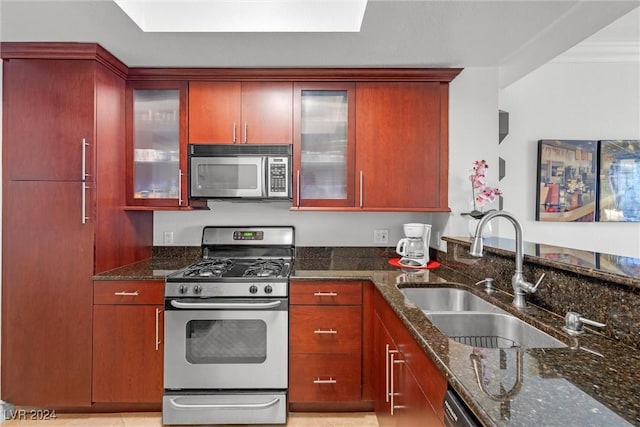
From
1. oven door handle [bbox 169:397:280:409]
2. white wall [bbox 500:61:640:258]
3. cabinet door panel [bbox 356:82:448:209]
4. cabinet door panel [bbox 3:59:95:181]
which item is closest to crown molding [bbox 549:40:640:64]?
white wall [bbox 500:61:640:258]

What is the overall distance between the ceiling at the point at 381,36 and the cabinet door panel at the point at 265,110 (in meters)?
0.15

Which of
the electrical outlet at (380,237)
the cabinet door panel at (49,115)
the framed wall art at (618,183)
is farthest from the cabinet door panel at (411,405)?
the framed wall art at (618,183)

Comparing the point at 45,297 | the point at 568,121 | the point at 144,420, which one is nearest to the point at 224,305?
the point at 144,420

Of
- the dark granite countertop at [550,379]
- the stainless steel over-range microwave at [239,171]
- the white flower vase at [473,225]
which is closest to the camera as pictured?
the dark granite countertop at [550,379]

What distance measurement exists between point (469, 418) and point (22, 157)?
2575 millimetres

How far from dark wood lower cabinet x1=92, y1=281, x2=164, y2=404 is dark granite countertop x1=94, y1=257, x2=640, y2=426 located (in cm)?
153

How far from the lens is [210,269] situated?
7.12ft

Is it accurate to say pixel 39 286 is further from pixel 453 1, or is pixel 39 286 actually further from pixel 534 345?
pixel 453 1

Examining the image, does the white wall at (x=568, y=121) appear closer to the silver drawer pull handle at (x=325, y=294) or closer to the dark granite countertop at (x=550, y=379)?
the silver drawer pull handle at (x=325, y=294)

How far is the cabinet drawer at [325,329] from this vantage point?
2049 millimetres

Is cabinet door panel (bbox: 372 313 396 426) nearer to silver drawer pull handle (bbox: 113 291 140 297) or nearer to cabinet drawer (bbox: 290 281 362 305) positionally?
cabinet drawer (bbox: 290 281 362 305)

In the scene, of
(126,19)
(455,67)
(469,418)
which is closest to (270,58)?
(126,19)

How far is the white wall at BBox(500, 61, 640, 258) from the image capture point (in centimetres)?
281

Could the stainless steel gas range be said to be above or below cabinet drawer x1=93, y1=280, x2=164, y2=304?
below
